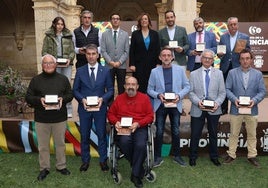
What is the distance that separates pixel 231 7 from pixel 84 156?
14.7 meters

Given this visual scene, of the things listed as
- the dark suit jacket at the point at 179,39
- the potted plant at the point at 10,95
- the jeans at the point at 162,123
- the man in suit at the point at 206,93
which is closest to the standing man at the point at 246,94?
the man in suit at the point at 206,93

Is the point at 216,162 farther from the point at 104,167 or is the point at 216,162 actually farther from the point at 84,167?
the point at 84,167

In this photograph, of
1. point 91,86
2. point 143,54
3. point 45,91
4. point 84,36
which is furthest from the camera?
point 84,36

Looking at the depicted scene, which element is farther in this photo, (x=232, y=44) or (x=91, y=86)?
(x=232, y=44)

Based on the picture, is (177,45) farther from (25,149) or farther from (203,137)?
(25,149)

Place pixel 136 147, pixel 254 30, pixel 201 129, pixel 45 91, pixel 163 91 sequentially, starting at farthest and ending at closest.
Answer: pixel 254 30 < pixel 201 129 < pixel 163 91 < pixel 45 91 < pixel 136 147

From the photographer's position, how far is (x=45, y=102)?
12.8ft

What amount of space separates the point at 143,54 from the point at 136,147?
5.46 feet

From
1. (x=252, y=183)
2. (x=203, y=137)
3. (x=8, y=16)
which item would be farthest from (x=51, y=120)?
(x=8, y=16)

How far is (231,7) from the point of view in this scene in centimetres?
1683

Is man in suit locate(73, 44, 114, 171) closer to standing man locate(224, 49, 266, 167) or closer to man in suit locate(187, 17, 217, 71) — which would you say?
man in suit locate(187, 17, 217, 71)

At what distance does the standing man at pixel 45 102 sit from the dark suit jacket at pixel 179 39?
1.84 m

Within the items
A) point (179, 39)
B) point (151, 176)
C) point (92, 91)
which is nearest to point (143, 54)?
point (179, 39)

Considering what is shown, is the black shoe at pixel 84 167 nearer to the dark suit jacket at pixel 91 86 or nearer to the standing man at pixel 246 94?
the dark suit jacket at pixel 91 86
